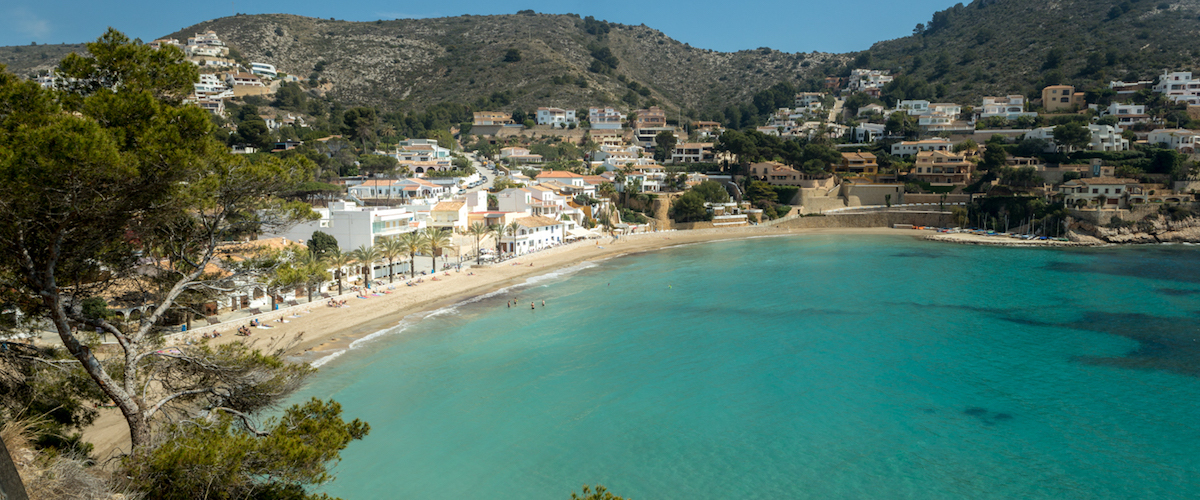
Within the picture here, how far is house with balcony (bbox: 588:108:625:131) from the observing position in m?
100

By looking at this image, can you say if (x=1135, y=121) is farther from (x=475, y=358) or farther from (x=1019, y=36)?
(x=475, y=358)

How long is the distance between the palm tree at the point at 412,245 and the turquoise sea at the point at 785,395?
20.8 ft

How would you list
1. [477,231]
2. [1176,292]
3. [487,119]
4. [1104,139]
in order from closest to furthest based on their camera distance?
[1176,292] < [477,231] < [1104,139] < [487,119]

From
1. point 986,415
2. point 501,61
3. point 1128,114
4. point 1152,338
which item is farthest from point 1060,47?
point 986,415

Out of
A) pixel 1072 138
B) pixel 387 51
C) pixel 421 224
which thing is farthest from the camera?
pixel 387 51

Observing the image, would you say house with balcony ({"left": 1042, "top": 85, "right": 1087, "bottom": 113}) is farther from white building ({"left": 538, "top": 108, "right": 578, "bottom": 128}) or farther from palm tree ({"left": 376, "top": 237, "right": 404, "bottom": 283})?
palm tree ({"left": 376, "top": 237, "right": 404, "bottom": 283})

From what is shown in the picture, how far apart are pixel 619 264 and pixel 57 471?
39045mm

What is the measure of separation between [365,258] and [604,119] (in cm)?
7315

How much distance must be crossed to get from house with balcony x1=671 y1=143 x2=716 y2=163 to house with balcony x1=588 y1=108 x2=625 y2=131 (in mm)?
18956

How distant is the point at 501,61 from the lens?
12769 centimetres

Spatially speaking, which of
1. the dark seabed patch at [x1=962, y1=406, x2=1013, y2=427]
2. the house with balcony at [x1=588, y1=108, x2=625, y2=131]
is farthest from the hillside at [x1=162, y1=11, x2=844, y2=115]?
the dark seabed patch at [x1=962, y1=406, x2=1013, y2=427]

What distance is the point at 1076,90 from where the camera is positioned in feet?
278

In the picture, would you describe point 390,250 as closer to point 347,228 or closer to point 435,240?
point 347,228

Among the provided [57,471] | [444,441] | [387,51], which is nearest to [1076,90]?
[444,441]
